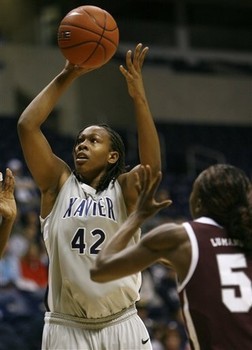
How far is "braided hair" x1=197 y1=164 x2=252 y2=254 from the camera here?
3.61 metres

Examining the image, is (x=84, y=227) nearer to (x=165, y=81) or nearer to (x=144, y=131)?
(x=144, y=131)

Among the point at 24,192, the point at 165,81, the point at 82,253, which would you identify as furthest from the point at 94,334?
the point at 165,81

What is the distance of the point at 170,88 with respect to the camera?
18312 mm

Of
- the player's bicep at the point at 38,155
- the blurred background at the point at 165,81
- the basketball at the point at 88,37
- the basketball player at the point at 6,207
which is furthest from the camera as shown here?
the blurred background at the point at 165,81

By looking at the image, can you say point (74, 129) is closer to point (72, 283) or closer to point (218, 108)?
point (218, 108)

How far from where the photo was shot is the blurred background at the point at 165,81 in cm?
1638

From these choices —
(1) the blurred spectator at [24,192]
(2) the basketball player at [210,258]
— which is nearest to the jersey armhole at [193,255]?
(2) the basketball player at [210,258]

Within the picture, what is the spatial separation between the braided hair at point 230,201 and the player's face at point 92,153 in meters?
1.44

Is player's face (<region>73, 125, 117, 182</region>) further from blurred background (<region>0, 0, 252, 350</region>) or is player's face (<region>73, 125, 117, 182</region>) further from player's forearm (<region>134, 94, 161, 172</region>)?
blurred background (<region>0, 0, 252, 350</region>)

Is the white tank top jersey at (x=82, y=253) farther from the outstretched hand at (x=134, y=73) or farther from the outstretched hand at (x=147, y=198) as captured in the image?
the outstretched hand at (x=147, y=198)

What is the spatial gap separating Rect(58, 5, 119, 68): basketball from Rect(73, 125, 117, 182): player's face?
17.7 inches

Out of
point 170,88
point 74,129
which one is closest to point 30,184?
point 74,129

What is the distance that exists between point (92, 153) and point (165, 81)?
13442mm

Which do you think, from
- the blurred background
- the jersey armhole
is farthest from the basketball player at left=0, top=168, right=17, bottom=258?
the blurred background
